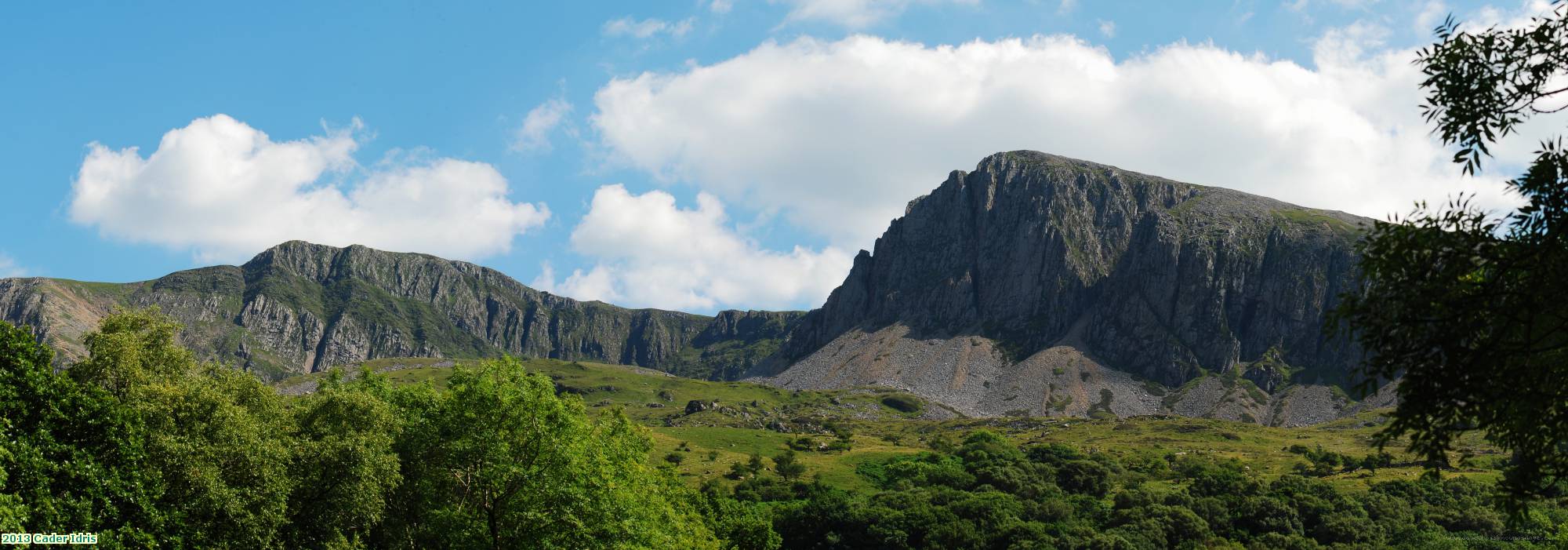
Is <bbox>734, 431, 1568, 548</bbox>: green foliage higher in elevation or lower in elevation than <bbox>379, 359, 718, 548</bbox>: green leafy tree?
lower

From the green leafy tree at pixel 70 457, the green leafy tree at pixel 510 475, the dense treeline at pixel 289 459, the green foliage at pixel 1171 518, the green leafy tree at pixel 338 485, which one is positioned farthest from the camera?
the green foliage at pixel 1171 518

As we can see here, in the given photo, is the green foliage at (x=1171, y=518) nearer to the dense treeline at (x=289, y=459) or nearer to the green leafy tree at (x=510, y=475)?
the green leafy tree at (x=510, y=475)

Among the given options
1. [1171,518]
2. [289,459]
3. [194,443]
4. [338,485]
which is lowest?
[1171,518]

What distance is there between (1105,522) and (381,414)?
122238 millimetres

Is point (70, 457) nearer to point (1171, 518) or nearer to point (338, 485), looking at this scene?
point (338, 485)

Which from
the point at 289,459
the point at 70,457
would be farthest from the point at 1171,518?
the point at 70,457

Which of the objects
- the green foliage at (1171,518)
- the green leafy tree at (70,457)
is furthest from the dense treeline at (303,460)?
the green foliage at (1171,518)

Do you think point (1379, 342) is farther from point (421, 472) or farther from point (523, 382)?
point (421, 472)

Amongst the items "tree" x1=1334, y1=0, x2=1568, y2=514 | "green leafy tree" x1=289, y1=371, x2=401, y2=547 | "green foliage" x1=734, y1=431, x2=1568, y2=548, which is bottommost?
"green foliage" x1=734, y1=431, x2=1568, y2=548

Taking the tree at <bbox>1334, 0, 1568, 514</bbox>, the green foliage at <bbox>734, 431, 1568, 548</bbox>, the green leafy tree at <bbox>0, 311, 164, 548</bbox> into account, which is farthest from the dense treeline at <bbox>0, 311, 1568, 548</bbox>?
the green foliage at <bbox>734, 431, 1568, 548</bbox>

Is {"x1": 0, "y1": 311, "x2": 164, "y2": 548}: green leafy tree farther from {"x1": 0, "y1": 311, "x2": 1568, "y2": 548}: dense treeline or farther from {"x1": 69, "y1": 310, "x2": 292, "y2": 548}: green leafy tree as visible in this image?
Answer: {"x1": 69, "y1": 310, "x2": 292, "y2": 548}: green leafy tree

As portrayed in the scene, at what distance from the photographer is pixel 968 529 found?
143 meters

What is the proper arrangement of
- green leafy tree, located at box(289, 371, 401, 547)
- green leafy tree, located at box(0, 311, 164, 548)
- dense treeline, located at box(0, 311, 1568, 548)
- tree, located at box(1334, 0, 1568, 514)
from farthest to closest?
green leafy tree, located at box(289, 371, 401, 547) < dense treeline, located at box(0, 311, 1568, 548) < green leafy tree, located at box(0, 311, 164, 548) < tree, located at box(1334, 0, 1568, 514)

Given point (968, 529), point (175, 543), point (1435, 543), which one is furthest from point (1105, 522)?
point (175, 543)
